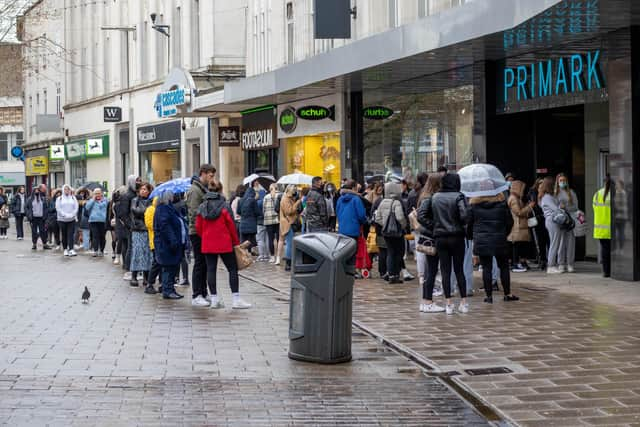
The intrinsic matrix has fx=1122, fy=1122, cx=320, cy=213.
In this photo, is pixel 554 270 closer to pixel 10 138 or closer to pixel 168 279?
pixel 168 279

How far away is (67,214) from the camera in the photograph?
27719mm

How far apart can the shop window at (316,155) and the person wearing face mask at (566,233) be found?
10.2 metres

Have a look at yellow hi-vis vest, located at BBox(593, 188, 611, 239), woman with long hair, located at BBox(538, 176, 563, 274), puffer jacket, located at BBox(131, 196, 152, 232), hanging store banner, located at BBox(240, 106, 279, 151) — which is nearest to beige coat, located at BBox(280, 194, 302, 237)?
puffer jacket, located at BBox(131, 196, 152, 232)

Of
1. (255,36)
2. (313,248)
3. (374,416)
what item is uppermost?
(255,36)

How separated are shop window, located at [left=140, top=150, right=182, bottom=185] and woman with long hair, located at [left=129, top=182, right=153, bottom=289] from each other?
88.6 feet

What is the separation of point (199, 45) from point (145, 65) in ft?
21.7

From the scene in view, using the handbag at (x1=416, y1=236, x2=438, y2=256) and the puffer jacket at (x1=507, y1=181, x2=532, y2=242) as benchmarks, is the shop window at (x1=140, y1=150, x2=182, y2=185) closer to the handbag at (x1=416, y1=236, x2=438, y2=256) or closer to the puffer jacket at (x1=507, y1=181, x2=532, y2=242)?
the puffer jacket at (x1=507, y1=181, x2=532, y2=242)

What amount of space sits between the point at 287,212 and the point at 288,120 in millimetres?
9806

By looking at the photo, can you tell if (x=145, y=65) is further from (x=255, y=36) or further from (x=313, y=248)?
(x=313, y=248)

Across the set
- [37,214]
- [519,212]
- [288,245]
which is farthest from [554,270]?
[37,214]

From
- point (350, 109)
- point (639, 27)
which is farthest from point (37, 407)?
point (350, 109)

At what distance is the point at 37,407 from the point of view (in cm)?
809

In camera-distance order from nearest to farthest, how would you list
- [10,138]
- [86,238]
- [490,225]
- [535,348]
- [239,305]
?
[535,348]
[490,225]
[239,305]
[86,238]
[10,138]

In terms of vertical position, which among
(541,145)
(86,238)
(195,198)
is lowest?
(86,238)
